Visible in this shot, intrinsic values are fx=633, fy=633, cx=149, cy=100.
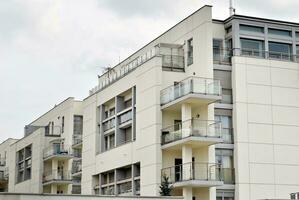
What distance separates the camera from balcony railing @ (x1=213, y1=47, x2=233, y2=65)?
46.3 meters

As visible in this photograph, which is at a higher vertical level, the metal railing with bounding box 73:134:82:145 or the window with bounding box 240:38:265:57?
the window with bounding box 240:38:265:57

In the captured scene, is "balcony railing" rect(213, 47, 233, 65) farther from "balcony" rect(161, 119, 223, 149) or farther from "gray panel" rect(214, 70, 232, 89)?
"balcony" rect(161, 119, 223, 149)

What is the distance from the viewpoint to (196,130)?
43281mm

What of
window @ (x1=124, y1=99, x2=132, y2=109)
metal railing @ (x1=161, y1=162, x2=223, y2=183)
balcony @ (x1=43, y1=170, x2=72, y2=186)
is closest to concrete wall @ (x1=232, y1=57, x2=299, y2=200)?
metal railing @ (x1=161, y1=162, x2=223, y2=183)

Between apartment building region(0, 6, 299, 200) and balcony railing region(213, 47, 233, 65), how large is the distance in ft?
0.24

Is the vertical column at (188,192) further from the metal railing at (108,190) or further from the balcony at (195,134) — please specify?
the metal railing at (108,190)

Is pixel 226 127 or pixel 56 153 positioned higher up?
pixel 56 153

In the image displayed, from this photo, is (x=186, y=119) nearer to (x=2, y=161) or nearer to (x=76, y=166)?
(x=76, y=166)

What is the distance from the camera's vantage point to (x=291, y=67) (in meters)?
47.3

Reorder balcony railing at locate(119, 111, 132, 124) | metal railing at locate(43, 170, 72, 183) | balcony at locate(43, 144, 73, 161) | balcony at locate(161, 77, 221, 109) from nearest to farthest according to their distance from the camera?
balcony at locate(161, 77, 221, 109)
balcony railing at locate(119, 111, 132, 124)
metal railing at locate(43, 170, 72, 183)
balcony at locate(43, 144, 73, 161)

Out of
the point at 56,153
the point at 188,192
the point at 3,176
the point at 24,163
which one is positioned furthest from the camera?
the point at 3,176

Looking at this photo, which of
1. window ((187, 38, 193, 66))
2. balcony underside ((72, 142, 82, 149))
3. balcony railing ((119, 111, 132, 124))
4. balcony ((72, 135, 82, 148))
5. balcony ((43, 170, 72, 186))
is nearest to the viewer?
window ((187, 38, 193, 66))

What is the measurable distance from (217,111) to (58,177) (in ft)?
93.8

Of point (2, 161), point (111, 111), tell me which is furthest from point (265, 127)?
point (2, 161)
